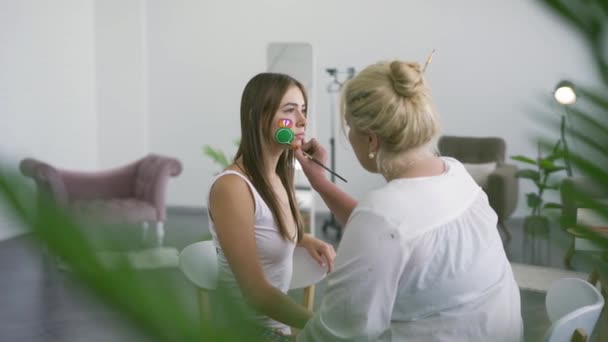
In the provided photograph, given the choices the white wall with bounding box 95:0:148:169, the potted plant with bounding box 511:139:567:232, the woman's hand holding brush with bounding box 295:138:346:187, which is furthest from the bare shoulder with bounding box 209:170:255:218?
the white wall with bounding box 95:0:148:169

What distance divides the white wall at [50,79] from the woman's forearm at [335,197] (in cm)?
425

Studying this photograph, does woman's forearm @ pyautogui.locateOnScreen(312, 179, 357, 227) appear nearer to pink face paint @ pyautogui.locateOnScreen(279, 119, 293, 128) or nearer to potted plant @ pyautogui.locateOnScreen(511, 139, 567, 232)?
pink face paint @ pyautogui.locateOnScreen(279, 119, 293, 128)

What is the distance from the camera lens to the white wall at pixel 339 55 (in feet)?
23.3

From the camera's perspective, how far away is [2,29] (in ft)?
18.9

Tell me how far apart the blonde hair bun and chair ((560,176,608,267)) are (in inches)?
46.6

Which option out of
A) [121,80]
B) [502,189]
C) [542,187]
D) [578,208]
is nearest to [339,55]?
[121,80]

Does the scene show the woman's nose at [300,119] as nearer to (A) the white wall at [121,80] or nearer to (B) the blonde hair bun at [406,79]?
(B) the blonde hair bun at [406,79]

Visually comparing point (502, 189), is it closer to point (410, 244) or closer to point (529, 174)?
point (529, 174)

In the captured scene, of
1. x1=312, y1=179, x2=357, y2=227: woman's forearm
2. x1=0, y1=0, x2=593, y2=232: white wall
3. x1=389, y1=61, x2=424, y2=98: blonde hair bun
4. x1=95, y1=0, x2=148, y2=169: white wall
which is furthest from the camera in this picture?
x1=95, y1=0, x2=148, y2=169: white wall

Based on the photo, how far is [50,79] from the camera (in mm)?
6598

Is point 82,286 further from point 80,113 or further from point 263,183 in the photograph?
point 80,113

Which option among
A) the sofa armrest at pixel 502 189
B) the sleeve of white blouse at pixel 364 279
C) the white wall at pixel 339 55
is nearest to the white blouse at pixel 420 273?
the sleeve of white blouse at pixel 364 279

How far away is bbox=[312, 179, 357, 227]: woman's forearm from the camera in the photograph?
177 cm

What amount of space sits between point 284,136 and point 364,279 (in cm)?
81
